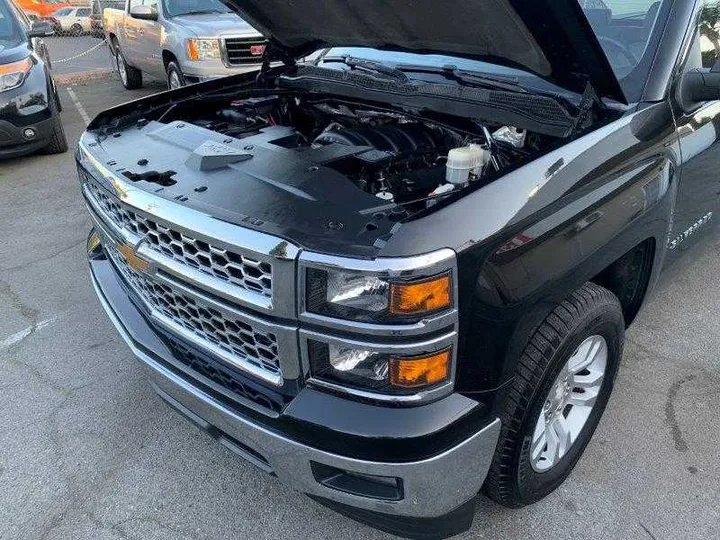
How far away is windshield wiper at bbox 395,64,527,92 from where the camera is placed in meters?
2.55

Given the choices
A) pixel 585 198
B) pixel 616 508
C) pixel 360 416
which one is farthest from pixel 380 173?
pixel 616 508

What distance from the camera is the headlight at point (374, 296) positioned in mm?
1563

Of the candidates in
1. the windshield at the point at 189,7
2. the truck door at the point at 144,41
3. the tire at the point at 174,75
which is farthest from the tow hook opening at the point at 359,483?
the truck door at the point at 144,41

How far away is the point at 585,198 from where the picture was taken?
1976 millimetres

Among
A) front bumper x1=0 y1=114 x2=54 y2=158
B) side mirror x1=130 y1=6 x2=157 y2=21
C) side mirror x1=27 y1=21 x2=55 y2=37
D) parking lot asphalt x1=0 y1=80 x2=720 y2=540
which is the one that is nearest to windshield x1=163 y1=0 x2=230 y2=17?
side mirror x1=130 y1=6 x2=157 y2=21

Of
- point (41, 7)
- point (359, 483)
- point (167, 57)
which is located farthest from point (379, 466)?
point (41, 7)

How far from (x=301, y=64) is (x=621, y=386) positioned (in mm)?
2458

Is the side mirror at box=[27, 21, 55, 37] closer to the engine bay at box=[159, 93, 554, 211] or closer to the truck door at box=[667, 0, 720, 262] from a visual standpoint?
the engine bay at box=[159, 93, 554, 211]

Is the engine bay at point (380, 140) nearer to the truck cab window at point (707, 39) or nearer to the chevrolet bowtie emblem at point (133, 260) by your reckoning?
the chevrolet bowtie emblem at point (133, 260)

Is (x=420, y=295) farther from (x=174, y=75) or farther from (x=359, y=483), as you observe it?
(x=174, y=75)

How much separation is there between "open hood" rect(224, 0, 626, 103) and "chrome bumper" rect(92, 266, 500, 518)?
1.24m

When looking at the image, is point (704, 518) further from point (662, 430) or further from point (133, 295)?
point (133, 295)

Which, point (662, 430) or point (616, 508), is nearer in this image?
point (616, 508)

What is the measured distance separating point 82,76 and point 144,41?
11.5 feet
